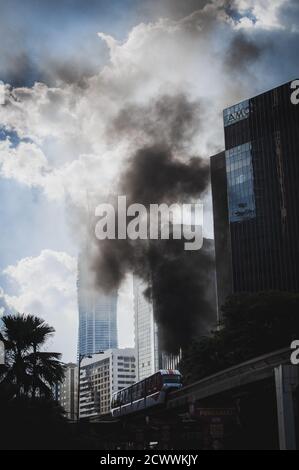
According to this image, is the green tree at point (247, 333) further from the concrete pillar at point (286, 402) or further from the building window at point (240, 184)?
the building window at point (240, 184)

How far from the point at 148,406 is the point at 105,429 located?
57.1 feet

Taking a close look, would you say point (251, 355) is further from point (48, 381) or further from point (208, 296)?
point (208, 296)

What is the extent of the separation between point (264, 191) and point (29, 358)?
8997 cm

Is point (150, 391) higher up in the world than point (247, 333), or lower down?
lower down

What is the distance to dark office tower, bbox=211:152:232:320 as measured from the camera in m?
134

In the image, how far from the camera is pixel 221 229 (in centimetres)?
13888

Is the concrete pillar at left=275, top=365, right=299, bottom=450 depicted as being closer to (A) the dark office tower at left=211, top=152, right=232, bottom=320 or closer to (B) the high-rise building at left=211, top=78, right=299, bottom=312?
(B) the high-rise building at left=211, top=78, right=299, bottom=312

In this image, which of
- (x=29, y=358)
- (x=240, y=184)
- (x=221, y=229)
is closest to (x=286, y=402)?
(x=29, y=358)

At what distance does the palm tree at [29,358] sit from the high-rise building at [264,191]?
8328 cm

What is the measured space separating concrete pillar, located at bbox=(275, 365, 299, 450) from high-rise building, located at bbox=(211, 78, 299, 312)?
266 ft

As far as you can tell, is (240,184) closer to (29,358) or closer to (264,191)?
(264,191)

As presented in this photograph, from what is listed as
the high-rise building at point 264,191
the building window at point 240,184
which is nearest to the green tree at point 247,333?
the high-rise building at point 264,191
